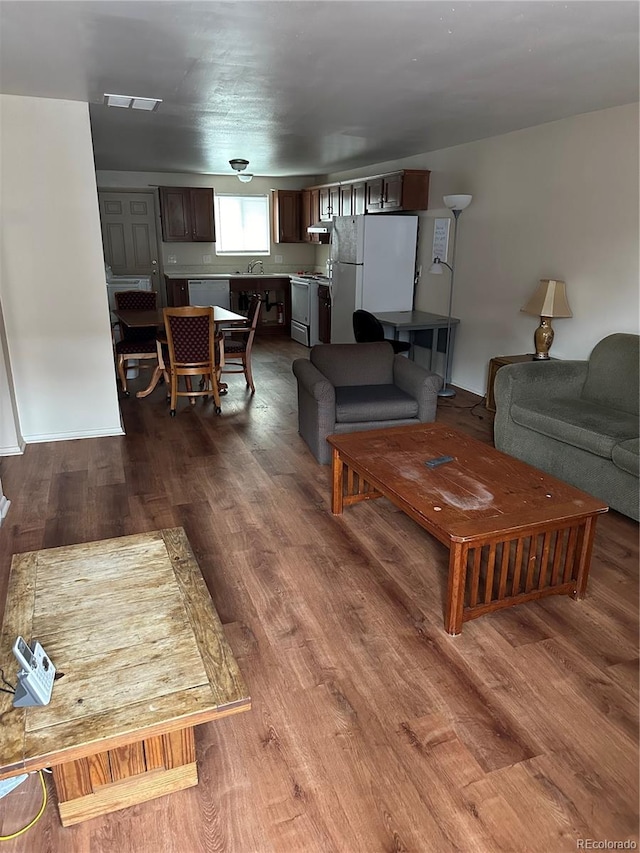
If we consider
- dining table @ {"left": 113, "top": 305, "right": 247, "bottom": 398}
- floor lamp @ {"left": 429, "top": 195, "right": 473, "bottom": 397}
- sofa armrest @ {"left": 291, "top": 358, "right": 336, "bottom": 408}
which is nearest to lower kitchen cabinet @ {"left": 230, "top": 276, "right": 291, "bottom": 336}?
dining table @ {"left": 113, "top": 305, "right": 247, "bottom": 398}

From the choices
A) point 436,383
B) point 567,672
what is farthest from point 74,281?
point 567,672

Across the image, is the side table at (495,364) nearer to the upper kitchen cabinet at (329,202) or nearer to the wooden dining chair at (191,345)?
the wooden dining chair at (191,345)

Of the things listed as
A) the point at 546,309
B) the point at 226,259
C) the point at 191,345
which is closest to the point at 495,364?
the point at 546,309

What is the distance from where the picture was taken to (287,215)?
8.92 m

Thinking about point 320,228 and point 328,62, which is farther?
point 320,228

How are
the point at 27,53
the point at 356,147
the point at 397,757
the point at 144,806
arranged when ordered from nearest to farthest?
the point at 144,806 < the point at 397,757 < the point at 27,53 < the point at 356,147

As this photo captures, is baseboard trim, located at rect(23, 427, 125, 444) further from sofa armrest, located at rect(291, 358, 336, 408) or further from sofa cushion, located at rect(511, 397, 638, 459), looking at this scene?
sofa cushion, located at rect(511, 397, 638, 459)

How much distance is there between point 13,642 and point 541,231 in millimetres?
4614

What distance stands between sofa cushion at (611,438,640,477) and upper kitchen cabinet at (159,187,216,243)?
7.12m

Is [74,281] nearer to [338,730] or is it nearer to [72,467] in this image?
[72,467]

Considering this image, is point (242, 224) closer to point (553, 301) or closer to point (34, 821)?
point (553, 301)

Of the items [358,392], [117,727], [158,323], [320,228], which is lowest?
[117,727]

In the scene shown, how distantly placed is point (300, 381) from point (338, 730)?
8.33ft

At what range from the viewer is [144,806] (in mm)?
1592
